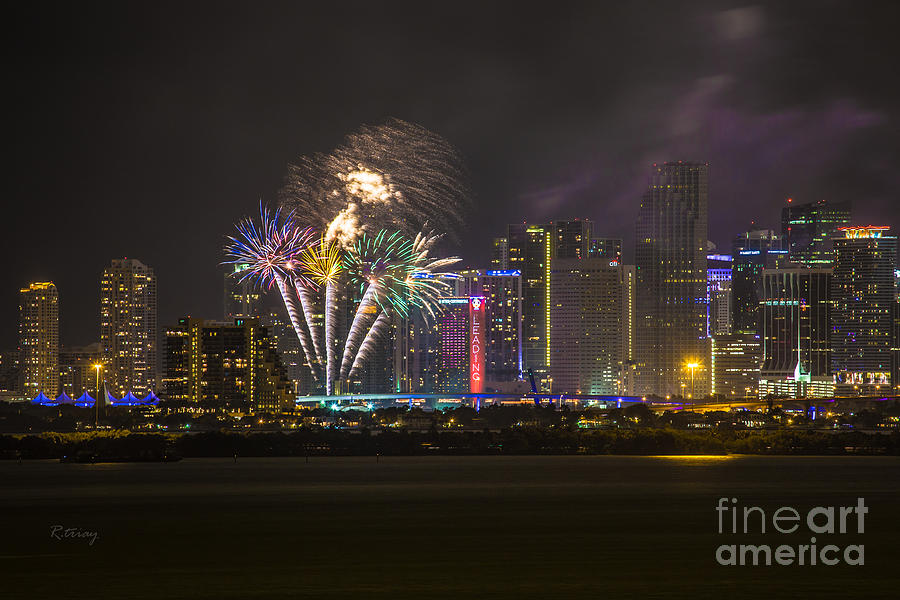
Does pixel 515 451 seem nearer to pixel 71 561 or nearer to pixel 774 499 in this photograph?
pixel 774 499

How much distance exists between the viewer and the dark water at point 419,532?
151 ft

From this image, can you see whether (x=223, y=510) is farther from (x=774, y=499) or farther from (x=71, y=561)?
(x=774, y=499)

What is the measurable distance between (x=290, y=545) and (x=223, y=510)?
18.6m

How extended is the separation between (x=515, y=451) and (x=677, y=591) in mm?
103873

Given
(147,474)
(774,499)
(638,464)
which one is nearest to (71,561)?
(774,499)

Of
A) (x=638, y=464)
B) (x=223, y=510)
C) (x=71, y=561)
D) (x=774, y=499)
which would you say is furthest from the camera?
(x=638, y=464)

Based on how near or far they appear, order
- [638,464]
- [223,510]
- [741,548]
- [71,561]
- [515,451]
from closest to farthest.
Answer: [71,561]
[741,548]
[223,510]
[638,464]
[515,451]

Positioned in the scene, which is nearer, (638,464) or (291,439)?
(638,464)

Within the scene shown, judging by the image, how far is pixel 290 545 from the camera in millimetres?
58750

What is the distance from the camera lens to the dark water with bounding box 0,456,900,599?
46125mm

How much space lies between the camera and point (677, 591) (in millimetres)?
44625

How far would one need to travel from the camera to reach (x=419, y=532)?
2552 inches

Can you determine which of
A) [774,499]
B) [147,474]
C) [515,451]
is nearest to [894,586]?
[774,499]

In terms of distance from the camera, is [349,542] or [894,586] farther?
[349,542]
